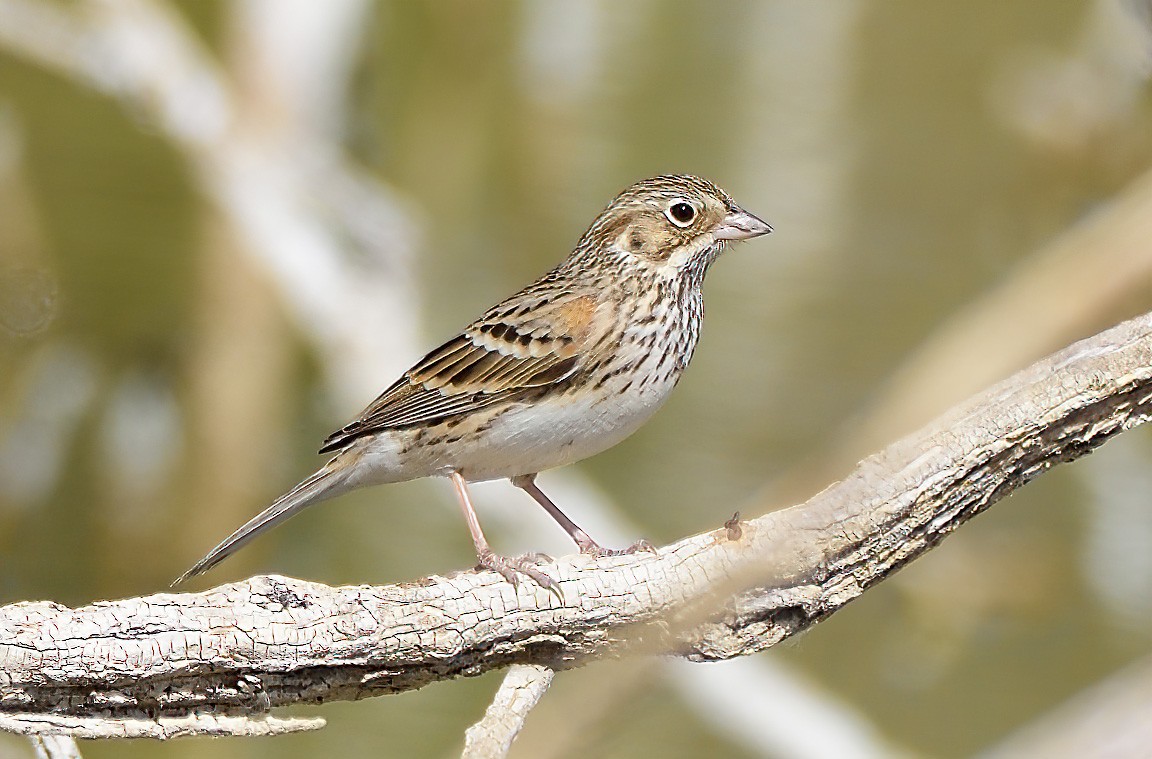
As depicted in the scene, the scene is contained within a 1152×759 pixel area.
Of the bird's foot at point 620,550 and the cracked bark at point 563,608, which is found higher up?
the bird's foot at point 620,550

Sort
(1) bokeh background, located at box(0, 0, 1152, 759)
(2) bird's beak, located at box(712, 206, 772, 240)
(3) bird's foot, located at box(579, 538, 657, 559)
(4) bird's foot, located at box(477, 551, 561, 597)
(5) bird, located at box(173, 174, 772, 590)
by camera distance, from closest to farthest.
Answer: (4) bird's foot, located at box(477, 551, 561, 597), (3) bird's foot, located at box(579, 538, 657, 559), (5) bird, located at box(173, 174, 772, 590), (2) bird's beak, located at box(712, 206, 772, 240), (1) bokeh background, located at box(0, 0, 1152, 759)

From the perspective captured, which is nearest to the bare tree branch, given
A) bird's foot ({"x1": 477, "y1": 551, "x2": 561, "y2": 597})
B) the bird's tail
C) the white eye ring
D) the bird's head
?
bird's foot ({"x1": 477, "y1": 551, "x2": 561, "y2": 597})

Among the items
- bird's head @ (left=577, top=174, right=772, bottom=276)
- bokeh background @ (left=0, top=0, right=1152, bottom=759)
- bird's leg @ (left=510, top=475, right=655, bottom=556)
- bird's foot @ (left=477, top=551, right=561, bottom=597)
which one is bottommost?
bird's foot @ (left=477, top=551, right=561, bottom=597)

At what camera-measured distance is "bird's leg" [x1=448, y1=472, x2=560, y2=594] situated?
9.25 ft

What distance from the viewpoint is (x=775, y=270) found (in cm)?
784

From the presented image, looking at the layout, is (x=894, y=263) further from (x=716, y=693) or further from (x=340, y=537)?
(x=340, y=537)

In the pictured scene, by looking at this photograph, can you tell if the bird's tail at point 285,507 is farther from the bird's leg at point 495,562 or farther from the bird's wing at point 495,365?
the bird's leg at point 495,562

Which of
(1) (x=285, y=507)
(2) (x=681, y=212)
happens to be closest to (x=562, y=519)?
(1) (x=285, y=507)

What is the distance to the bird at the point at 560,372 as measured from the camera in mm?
3547

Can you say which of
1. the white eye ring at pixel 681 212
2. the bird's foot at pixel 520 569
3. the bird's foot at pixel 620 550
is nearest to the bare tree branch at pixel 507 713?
the bird's foot at pixel 520 569

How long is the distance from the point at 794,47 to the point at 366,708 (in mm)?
4870

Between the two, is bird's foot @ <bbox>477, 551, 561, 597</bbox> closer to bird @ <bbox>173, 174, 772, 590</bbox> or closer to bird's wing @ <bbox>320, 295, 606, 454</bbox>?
bird @ <bbox>173, 174, 772, 590</bbox>

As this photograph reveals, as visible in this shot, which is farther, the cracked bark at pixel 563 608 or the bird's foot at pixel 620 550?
the bird's foot at pixel 620 550

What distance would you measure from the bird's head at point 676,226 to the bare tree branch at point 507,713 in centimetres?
140
